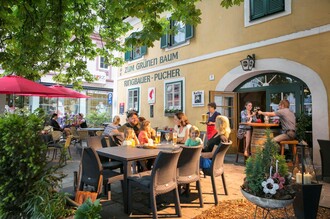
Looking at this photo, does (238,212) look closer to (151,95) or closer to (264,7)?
(264,7)

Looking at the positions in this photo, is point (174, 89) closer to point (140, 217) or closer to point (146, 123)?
point (146, 123)

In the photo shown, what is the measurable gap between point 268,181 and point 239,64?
216 inches

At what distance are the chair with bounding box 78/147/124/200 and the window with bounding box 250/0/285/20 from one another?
18.7ft

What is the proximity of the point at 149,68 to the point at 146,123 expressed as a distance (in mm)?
6079

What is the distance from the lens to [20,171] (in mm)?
1452

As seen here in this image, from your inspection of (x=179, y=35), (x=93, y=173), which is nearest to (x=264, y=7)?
(x=179, y=35)

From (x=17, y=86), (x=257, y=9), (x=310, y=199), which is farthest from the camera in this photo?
(x=257, y=9)

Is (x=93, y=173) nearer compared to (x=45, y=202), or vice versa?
(x=45, y=202)

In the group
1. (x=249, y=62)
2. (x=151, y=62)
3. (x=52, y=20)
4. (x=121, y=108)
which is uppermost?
(x=151, y=62)

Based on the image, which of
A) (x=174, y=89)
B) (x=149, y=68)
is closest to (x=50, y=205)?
(x=174, y=89)

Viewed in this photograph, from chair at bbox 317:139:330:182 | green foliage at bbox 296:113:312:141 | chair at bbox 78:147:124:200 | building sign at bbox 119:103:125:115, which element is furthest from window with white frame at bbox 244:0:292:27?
building sign at bbox 119:103:125:115

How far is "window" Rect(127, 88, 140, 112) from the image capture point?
1117 centimetres

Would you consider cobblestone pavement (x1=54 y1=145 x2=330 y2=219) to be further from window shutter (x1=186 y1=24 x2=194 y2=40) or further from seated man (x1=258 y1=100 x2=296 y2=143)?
window shutter (x1=186 y1=24 x2=194 y2=40)

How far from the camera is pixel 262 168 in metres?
2.25
